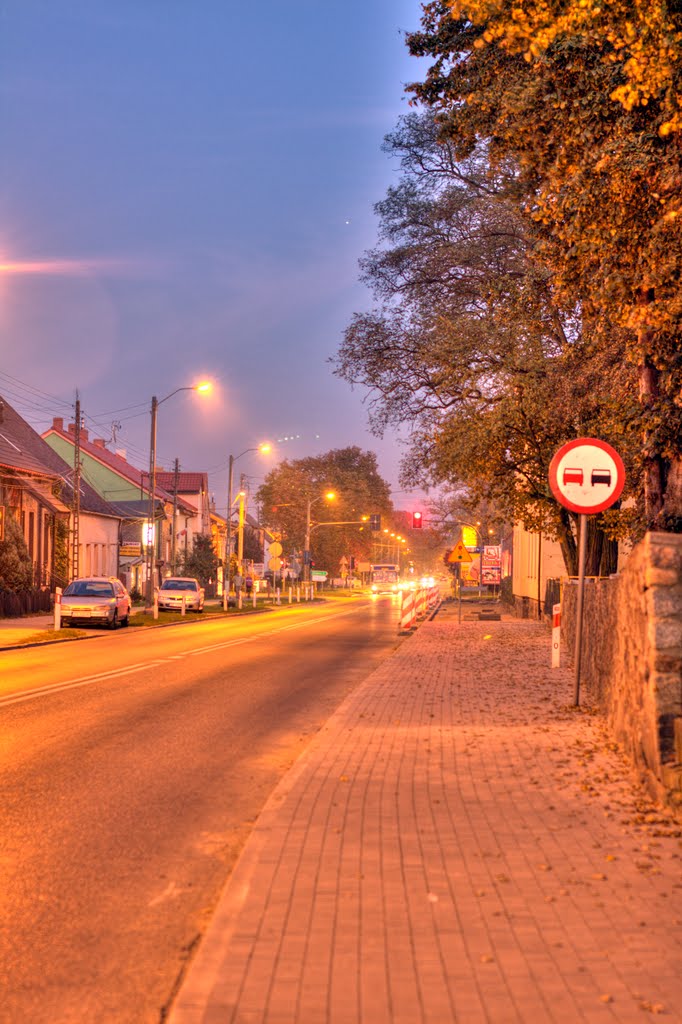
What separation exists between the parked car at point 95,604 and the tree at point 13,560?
22.0 ft

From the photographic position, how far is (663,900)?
562 centimetres

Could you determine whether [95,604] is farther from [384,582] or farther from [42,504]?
[384,582]

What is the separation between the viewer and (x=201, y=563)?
75.3m

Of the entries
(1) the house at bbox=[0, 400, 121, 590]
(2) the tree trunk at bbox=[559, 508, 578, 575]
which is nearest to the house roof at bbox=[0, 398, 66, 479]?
(1) the house at bbox=[0, 400, 121, 590]

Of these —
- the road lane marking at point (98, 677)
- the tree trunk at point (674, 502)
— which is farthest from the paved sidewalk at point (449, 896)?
the road lane marking at point (98, 677)

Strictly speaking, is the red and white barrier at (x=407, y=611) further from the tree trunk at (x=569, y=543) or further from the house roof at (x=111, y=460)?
the house roof at (x=111, y=460)

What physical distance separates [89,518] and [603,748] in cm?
5353

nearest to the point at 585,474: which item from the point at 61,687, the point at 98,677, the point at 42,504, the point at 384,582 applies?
the point at 61,687

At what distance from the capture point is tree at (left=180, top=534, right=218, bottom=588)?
7431cm

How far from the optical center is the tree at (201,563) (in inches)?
2926

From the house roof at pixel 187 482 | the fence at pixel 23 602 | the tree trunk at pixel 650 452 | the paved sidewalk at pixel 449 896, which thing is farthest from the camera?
the house roof at pixel 187 482

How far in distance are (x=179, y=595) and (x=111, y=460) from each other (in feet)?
133

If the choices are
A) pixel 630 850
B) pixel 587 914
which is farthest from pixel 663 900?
pixel 630 850

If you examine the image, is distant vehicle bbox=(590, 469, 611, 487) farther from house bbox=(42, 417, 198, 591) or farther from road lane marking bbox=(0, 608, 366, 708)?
house bbox=(42, 417, 198, 591)
